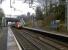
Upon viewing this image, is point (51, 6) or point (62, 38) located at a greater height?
point (51, 6)

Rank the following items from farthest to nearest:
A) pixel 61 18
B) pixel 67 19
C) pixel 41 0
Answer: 1. pixel 41 0
2. pixel 61 18
3. pixel 67 19

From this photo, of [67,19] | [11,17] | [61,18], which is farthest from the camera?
[11,17]

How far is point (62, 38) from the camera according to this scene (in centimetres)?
1880

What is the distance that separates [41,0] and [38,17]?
26.1 feet

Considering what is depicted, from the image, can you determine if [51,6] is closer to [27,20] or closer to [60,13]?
[60,13]

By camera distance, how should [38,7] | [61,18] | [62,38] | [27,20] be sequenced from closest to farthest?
[62,38] → [61,18] → [38,7] → [27,20]

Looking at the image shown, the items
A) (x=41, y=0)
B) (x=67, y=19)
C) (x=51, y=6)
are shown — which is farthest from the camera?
(x=41, y=0)

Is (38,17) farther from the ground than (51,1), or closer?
closer

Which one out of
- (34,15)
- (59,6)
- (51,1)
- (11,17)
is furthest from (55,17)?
(11,17)

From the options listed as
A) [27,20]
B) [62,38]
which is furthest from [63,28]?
[27,20]

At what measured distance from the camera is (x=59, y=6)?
3625 cm

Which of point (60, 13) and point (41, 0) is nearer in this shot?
point (60, 13)

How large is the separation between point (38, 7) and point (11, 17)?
13337 mm

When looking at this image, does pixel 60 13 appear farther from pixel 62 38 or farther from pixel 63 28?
pixel 62 38
